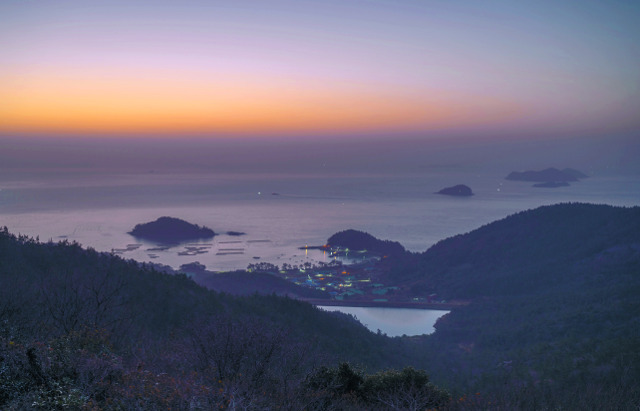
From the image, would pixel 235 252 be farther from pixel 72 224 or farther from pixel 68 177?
pixel 68 177

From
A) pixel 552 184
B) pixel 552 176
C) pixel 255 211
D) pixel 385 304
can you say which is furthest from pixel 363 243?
pixel 552 176

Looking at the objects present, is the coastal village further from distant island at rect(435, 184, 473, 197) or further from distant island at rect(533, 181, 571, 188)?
distant island at rect(533, 181, 571, 188)

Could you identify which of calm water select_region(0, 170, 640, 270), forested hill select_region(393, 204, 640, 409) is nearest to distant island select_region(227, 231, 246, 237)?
calm water select_region(0, 170, 640, 270)

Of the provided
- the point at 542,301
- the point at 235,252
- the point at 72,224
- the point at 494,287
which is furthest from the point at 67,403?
the point at 72,224

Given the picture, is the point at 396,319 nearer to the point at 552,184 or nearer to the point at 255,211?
the point at 255,211

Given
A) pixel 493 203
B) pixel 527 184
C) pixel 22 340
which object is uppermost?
pixel 527 184
